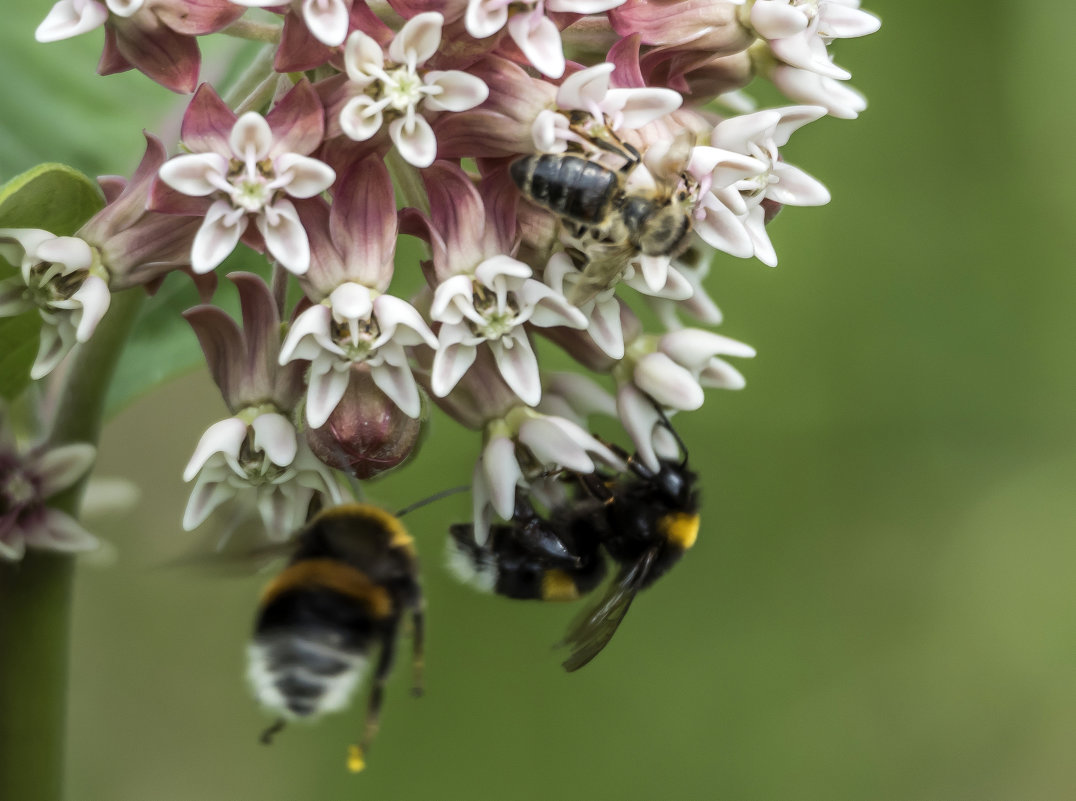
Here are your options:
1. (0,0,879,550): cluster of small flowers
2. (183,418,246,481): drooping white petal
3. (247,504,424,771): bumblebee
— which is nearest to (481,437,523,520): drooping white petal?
(0,0,879,550): cluster of small flowers

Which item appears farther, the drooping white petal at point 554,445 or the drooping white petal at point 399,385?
the drooping white petal at point 554,445

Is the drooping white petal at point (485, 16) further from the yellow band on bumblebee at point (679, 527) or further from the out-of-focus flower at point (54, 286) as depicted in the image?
the yellow band on bumblebee at point (679, 527)

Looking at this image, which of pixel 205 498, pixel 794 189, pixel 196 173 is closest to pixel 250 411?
pixel 205 498

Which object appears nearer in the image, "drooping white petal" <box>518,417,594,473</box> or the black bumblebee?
"drooping white petal" <box>518,417,594,473</box>

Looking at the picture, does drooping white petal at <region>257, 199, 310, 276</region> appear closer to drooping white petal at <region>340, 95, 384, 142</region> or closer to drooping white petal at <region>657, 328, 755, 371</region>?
drooping white petal at <region>340, 95, 384, 142</region>

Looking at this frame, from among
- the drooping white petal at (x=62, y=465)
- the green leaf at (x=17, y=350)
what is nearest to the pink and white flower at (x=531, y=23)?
the green leaf at (x=17, y=350)

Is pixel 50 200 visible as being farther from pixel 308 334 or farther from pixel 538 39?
pixel 538 39

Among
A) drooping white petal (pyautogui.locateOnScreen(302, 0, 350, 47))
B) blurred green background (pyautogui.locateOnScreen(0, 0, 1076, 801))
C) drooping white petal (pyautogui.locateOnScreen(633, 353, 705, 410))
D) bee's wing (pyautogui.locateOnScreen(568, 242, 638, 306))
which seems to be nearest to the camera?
drooping white petal (pyautogui.locateOnScreen(302, 0, 350, 47))
